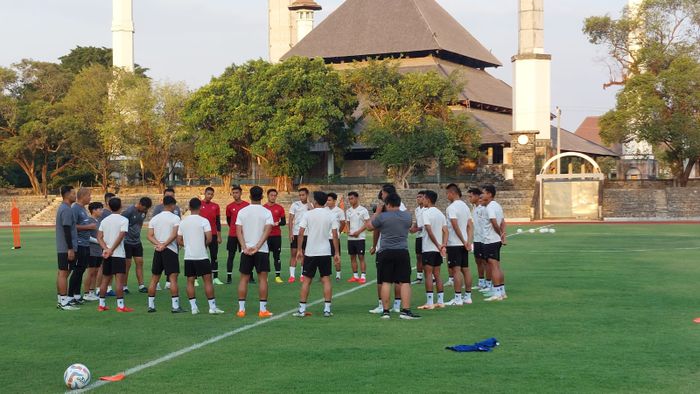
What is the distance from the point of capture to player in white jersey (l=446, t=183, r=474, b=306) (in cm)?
1491

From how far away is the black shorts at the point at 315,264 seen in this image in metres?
13.6

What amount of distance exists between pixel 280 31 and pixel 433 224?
75819mm

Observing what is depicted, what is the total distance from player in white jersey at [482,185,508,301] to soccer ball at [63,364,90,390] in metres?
8.29

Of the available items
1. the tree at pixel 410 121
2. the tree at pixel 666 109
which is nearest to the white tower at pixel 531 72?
the tree at pixel 410 121

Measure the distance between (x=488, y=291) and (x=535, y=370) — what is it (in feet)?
23.6

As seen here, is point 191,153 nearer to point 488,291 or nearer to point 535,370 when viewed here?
point 488,291

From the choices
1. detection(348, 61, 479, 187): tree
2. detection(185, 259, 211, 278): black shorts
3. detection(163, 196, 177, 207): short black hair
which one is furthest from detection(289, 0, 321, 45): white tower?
detection(185, 259, 211, 278): black shorts

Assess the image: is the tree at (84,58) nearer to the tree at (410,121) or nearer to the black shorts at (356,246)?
the tree at (410,121)

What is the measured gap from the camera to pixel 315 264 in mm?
13672

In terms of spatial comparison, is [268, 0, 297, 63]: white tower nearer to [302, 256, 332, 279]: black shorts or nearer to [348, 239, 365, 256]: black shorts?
[348, 239, 365, 256]: black shorts

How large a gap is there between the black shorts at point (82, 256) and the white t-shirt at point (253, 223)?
376 centimetres

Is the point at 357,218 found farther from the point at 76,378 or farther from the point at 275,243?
the point at 76,378

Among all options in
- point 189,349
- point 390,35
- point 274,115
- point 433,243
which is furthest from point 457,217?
point 390,35

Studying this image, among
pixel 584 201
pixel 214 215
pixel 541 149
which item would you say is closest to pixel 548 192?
pixel 584 201
